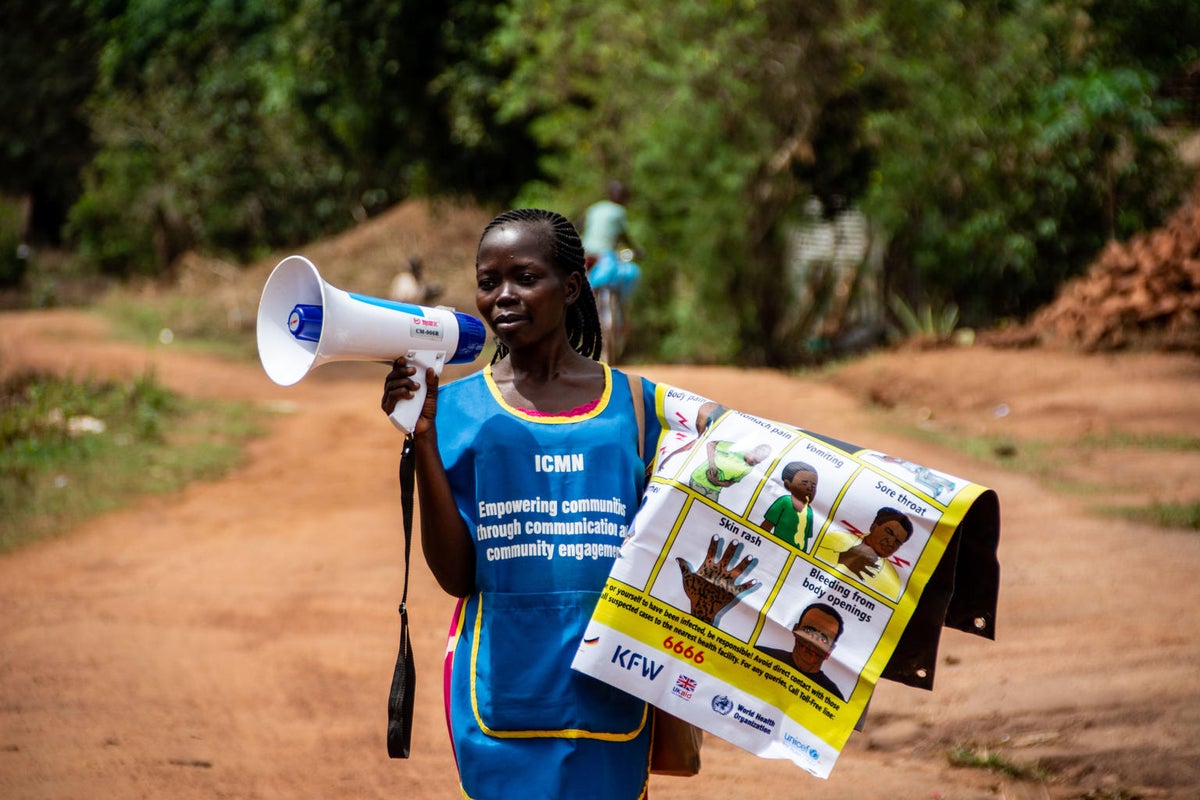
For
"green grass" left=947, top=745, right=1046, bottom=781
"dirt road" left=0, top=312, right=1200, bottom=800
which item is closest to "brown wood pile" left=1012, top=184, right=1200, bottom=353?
"dirt road" left=0, top=312, right=1200, bottom=800

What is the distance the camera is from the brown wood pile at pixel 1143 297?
1057 centimetres

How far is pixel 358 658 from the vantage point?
16.2ft

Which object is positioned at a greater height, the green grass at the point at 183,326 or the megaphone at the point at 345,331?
the megaphone at the point at 345,331

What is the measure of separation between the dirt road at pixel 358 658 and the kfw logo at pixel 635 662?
1854 mm

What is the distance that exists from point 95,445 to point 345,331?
7.75m

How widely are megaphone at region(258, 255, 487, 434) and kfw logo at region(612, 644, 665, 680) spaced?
1.66 ft

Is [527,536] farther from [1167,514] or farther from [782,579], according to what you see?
[1167,514]

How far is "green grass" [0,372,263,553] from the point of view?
753cm

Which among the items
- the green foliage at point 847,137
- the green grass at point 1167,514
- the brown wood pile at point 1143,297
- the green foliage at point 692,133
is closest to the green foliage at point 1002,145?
the green foliage at point 847,137

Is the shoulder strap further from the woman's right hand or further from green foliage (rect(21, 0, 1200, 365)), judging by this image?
green foliage (rect(21, 0, 1200, 365))

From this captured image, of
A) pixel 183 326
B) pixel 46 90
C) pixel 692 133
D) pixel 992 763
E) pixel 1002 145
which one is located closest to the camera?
pixel 992 763

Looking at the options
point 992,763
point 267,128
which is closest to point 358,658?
point 992,763

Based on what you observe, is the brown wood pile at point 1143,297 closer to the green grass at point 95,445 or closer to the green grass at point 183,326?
the green grass at point 95,445

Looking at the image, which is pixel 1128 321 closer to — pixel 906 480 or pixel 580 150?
pixel 580 150
